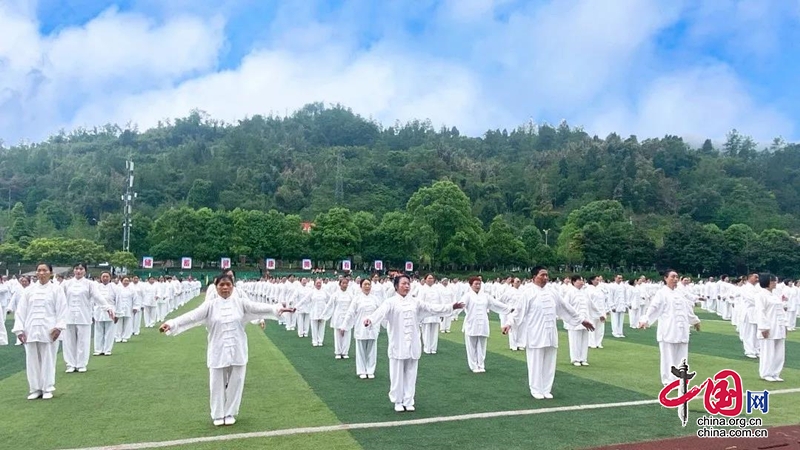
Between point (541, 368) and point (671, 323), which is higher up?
point (671, 323)

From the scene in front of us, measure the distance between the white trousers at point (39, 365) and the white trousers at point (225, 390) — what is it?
3939 mm

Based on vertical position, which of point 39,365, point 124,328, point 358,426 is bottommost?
point 124,328

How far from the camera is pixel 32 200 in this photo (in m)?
Answer: 113

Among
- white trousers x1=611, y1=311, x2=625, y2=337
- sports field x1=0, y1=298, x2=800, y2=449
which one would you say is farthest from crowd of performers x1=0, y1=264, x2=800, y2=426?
white trousers x1=611, y1=311, x2=625, y2=337

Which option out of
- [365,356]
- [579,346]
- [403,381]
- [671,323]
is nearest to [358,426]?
[403,381]

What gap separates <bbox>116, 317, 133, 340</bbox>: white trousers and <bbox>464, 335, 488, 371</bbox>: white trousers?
39.5 feet

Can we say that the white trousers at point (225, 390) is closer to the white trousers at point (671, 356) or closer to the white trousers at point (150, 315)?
the white trousers at point (671, 356)

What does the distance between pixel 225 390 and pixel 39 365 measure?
13.8ft

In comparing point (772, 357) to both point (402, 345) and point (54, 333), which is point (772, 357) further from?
point (54, 333)

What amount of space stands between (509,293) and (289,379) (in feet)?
40.4

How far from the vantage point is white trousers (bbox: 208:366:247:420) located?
918 cm

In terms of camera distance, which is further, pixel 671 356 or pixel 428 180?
pixel 428 180

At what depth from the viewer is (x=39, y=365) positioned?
1132 cm

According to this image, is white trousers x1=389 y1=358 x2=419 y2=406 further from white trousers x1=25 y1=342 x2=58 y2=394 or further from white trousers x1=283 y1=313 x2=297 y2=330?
white trousers x1=283 y1=313 x2=297 y2=330
